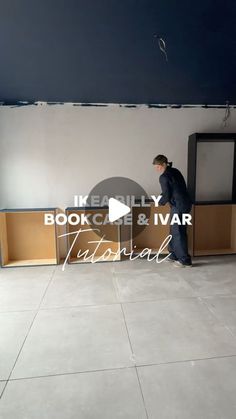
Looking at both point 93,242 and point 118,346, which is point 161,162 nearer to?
point 93,242

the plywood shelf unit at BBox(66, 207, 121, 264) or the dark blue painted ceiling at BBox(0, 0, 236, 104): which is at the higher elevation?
the dark blue painted ceiling at BBox(0, 0, 236, 104)

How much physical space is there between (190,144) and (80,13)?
8.26ft

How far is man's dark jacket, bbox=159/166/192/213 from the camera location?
329cm

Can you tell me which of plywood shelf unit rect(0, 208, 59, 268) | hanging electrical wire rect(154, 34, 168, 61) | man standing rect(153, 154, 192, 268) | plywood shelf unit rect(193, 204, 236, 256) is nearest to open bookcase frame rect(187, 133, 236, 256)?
plywood shelf unit rect(193, 204, 236, 256)

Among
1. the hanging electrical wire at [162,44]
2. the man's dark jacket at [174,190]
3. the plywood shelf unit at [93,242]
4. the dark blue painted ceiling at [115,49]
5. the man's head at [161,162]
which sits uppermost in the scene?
the hanging electrical wire at [162,44]

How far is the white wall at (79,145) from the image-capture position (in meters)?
3.66

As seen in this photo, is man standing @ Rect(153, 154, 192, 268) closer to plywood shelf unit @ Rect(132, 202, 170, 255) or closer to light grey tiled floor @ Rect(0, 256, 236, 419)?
light grey tiled floor @ Rect(0, 256, 236, 419)

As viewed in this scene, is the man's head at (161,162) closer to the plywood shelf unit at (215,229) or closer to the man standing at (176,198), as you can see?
the man standing at (176,198)

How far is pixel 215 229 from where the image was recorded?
4094 millimetres

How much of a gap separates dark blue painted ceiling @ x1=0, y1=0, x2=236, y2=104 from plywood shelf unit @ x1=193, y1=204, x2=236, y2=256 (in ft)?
5.41

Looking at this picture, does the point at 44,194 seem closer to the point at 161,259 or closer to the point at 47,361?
the point at 161,259

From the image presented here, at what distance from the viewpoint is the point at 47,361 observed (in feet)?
5.66

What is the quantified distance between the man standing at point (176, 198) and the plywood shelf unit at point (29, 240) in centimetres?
157

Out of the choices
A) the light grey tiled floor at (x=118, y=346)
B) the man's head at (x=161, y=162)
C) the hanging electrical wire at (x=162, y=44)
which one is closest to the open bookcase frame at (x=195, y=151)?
the man's head at (x=161, y=162)
